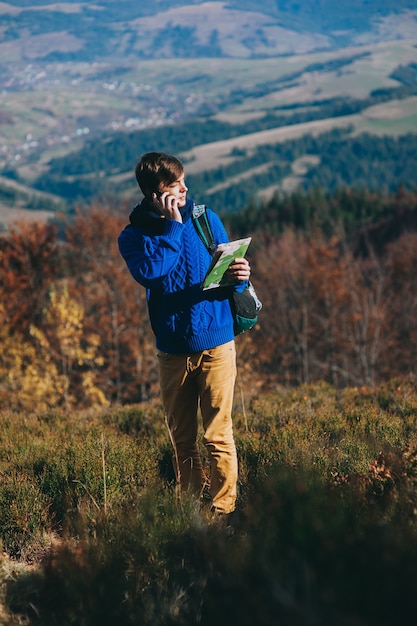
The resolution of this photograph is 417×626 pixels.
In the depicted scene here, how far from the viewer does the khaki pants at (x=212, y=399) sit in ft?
12.0

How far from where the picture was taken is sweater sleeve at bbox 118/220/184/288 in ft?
11.1

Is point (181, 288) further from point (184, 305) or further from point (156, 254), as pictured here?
point (156, 254)

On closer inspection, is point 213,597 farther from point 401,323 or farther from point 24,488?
point 401,323

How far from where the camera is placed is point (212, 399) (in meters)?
3.69

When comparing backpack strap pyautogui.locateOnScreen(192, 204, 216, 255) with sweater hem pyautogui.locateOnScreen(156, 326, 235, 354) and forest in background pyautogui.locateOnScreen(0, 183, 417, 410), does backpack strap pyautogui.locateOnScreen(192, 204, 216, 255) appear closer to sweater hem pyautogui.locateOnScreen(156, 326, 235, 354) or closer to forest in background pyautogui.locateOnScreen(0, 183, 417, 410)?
sweater hem pyautogui.locateOnScreen(156, 326, 235, 354)

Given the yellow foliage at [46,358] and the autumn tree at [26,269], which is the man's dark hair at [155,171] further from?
the autumn tree at [26,269]

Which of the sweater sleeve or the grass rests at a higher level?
the sweater sleeve

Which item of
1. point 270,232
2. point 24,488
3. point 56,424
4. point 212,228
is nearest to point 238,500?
point 24,488

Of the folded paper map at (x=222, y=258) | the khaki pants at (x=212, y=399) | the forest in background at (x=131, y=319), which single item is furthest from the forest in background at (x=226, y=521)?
the forest in background at (x=131, y=319)

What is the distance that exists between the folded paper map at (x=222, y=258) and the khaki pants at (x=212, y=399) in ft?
1.57

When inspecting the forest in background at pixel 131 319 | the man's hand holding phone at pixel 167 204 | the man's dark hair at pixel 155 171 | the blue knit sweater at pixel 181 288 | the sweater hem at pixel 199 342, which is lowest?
the forest in background at pixel 131 319

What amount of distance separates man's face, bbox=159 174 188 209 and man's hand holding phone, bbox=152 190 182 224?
1.0 inches

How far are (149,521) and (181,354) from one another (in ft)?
3.40

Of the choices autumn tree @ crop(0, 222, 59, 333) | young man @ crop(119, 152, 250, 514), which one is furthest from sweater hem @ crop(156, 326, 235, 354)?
autumn tree @ crop(0, 222, 59, 333)
